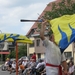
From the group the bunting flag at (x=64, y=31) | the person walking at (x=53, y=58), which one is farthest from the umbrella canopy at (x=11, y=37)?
the person walking at (x=53, y=58)

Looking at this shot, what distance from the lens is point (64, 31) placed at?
719 centimetres

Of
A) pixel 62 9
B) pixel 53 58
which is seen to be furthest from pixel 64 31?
pixel 62 9

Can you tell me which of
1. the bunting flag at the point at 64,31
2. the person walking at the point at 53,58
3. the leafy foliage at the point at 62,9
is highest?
the leafy foliage at the point at 62,9

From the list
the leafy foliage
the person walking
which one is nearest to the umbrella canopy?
the leafy foliage

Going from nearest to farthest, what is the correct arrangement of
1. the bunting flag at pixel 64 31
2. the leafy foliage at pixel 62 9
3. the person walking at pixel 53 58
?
the person walking at pixel 53 58 → the bunting flag at pixel 64 31 → the leafy foliage at pixel 62 9

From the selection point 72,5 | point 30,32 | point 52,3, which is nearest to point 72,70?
point 72,5

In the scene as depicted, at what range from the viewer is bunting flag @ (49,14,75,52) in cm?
693

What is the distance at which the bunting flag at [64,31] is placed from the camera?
6926mm

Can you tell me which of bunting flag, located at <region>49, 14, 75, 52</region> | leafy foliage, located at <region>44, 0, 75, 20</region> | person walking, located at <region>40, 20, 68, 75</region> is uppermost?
leafy foliage, located at <region>44, 0, 75, 20</region>

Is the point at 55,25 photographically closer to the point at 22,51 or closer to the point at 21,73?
the point at 21,73

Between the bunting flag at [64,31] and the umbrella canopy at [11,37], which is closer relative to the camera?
the bunting flag at [64,31]

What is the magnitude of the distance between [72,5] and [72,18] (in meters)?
17.6

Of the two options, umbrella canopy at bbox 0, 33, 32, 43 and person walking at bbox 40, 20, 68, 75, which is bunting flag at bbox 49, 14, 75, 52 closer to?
person walking at bbox 40, 20, 68, 75

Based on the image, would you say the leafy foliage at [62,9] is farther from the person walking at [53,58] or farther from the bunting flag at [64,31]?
the person walking at [53,58]
